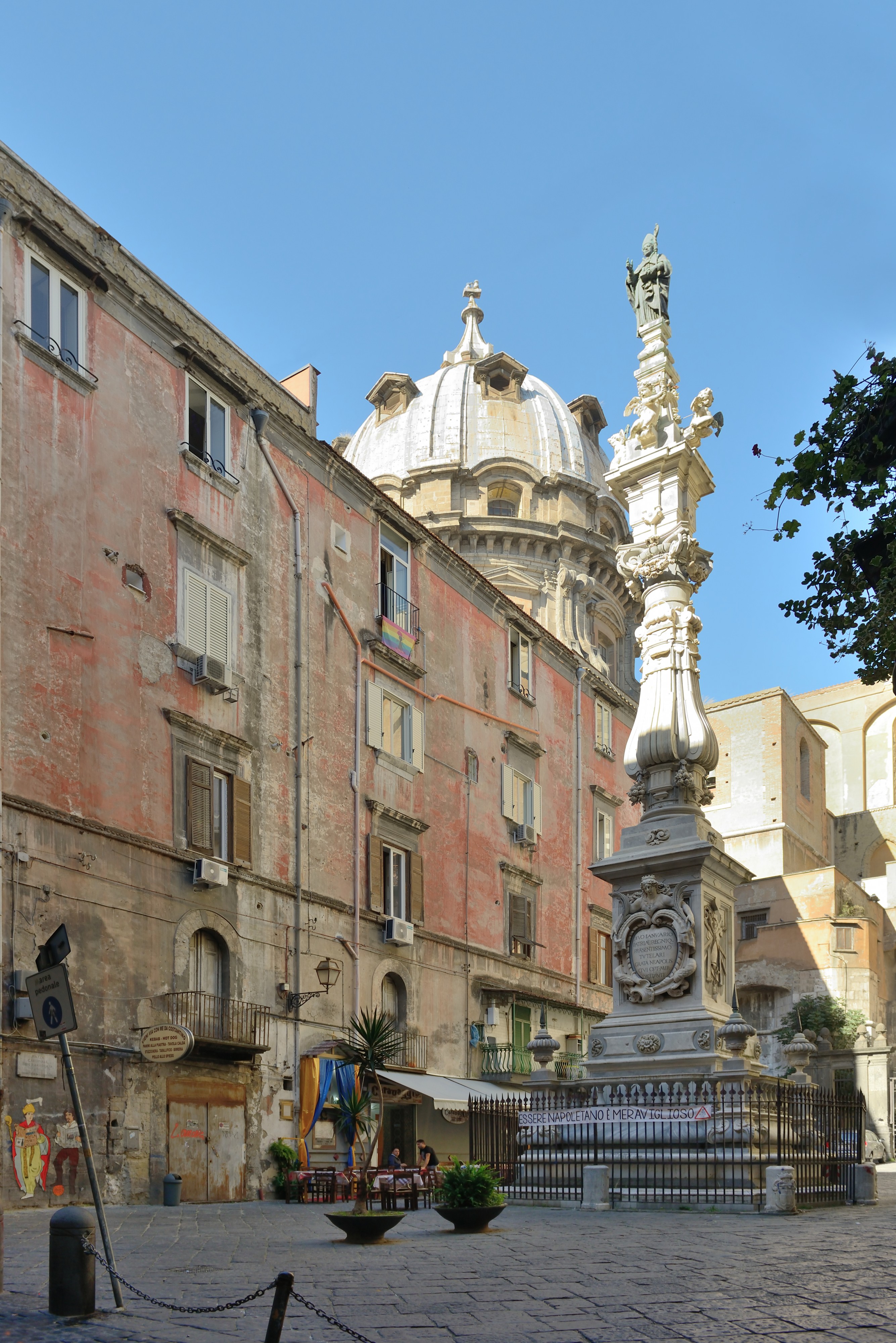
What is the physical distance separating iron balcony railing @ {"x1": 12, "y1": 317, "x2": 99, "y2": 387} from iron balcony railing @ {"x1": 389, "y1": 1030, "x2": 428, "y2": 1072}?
13.8 meters

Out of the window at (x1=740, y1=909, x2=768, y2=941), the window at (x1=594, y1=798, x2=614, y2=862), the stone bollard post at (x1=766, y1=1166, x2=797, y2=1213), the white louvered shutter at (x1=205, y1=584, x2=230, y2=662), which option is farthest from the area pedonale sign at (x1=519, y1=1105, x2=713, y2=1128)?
the window at (x1=740, y1=909, x2=768, y2=941)

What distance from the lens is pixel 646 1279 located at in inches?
367

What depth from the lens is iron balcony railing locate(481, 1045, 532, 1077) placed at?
3097 cm

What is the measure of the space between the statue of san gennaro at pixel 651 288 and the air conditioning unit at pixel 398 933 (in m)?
13.0

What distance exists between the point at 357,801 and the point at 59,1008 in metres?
19.2

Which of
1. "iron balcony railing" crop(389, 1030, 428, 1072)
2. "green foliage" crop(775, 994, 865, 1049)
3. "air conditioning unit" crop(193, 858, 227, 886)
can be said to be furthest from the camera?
"green foliage" crop(775, 994, 865, 1049)

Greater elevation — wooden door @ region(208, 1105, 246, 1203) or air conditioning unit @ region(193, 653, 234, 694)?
air conditioning unit @ region(193, 653, 234, 694)

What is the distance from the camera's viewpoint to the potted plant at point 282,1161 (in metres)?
23.5

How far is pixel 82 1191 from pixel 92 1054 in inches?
73.0

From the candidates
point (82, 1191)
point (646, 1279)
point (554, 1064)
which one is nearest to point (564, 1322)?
point (646, 1279)

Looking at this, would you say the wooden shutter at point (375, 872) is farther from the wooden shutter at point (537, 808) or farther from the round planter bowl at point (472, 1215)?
the round planter bowl at point (472, 1215)

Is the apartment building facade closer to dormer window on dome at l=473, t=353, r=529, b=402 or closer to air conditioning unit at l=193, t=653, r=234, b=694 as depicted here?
air conditioning unit at l=193, t=653, r=234, b=694

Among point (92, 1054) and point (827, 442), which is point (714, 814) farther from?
point (827, 442)

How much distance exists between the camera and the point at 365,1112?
25.4 metres
